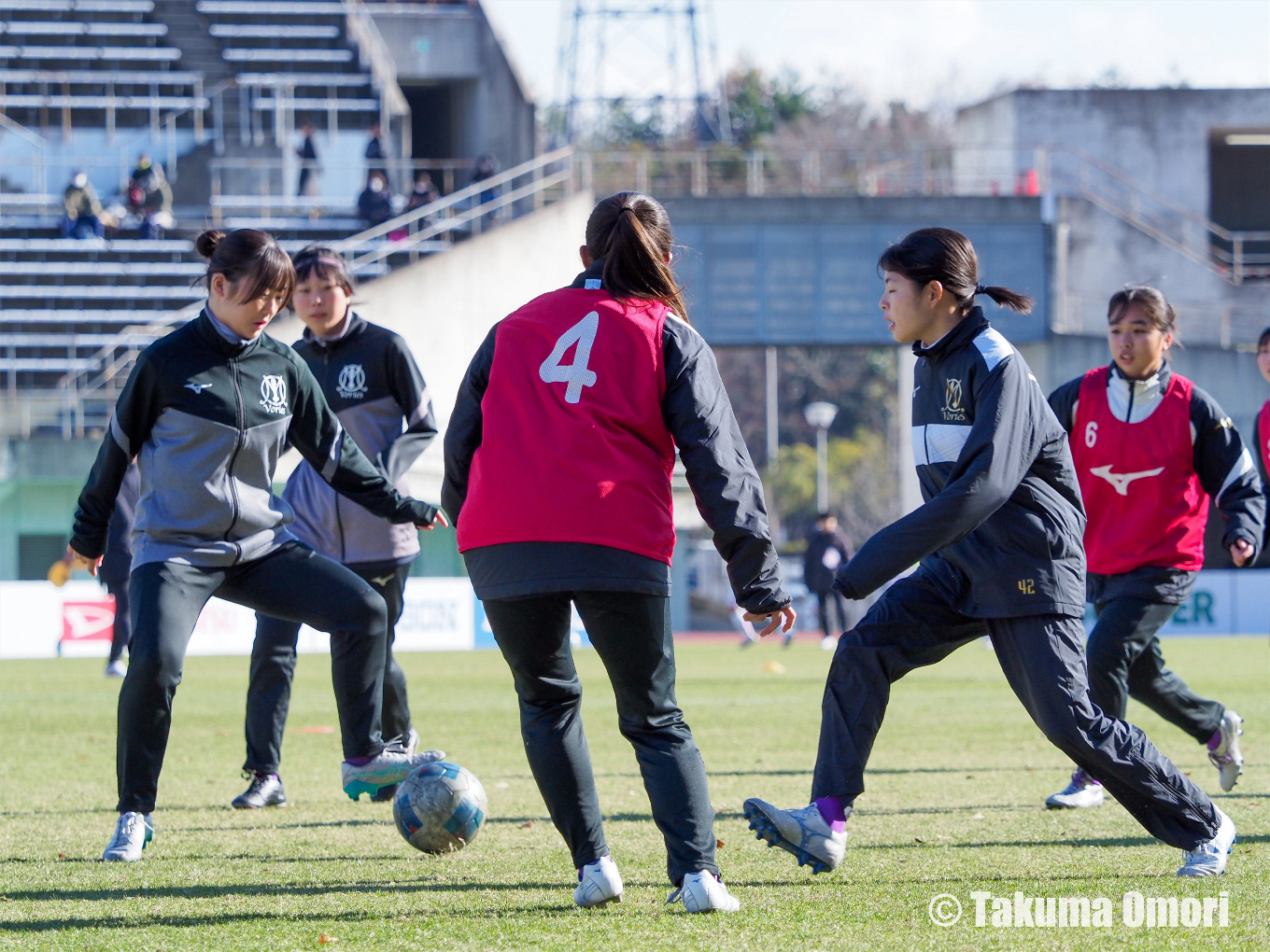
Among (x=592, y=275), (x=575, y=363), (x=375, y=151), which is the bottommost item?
(x=575, y=363)

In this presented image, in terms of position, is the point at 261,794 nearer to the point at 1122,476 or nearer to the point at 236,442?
the point at 236,442

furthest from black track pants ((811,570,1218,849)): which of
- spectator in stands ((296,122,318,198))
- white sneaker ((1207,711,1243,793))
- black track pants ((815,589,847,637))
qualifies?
spectator in stands ((296,122,318,198))

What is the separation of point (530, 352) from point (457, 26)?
36217mm

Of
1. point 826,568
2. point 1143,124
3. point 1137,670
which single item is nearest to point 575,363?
point 1137,670

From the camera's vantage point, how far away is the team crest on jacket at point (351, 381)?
6953mm

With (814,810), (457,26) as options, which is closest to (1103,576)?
(814,810)

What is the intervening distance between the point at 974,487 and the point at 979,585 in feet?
1.50

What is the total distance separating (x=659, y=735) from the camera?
4.37 m

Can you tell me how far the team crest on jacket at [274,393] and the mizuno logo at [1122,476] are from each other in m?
3.24

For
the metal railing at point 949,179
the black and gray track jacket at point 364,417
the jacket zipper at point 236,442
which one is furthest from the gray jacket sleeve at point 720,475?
the metal railing at point 949,179

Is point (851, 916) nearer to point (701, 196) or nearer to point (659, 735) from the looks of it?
point (659, 735)

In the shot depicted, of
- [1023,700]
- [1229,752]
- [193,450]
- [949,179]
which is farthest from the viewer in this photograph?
[949,179]

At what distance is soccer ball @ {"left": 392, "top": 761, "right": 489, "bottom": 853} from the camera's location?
532cm

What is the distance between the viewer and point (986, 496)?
4.45m
